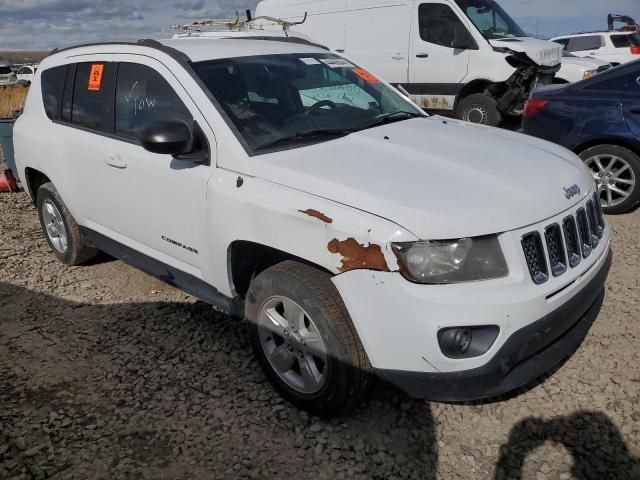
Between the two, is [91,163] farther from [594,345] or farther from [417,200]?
[594,345]

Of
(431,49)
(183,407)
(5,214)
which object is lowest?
(5,214)

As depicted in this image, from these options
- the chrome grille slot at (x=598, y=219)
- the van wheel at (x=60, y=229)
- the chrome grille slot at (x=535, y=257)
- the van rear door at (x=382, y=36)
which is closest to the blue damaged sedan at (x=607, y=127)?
the chrome grille slot at (x=598, y=219)

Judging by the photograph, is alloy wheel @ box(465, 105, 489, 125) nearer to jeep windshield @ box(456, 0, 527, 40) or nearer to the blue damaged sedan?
jeep windshield @ box(456, 0, 527, 40)

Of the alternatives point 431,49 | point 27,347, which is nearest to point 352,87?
point 27,347

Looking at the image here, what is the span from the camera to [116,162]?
11.3 feet

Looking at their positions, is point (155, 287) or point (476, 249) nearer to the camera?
point (476, 249)

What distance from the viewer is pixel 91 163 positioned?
3686 millimetres

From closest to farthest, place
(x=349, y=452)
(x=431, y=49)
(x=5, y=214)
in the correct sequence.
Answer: (x=349, y=452), (x=5, y=214), (x=431, y=49)

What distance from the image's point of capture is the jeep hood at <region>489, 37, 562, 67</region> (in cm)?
829

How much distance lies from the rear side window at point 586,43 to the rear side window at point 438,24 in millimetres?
8343

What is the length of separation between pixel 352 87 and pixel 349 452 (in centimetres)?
234

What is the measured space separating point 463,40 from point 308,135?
679 cm

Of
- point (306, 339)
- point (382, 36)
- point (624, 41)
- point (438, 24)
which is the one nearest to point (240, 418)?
point (306, 339)

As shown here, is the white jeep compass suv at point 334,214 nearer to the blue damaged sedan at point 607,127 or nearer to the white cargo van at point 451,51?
the blue damaged sedan at point 607,127
